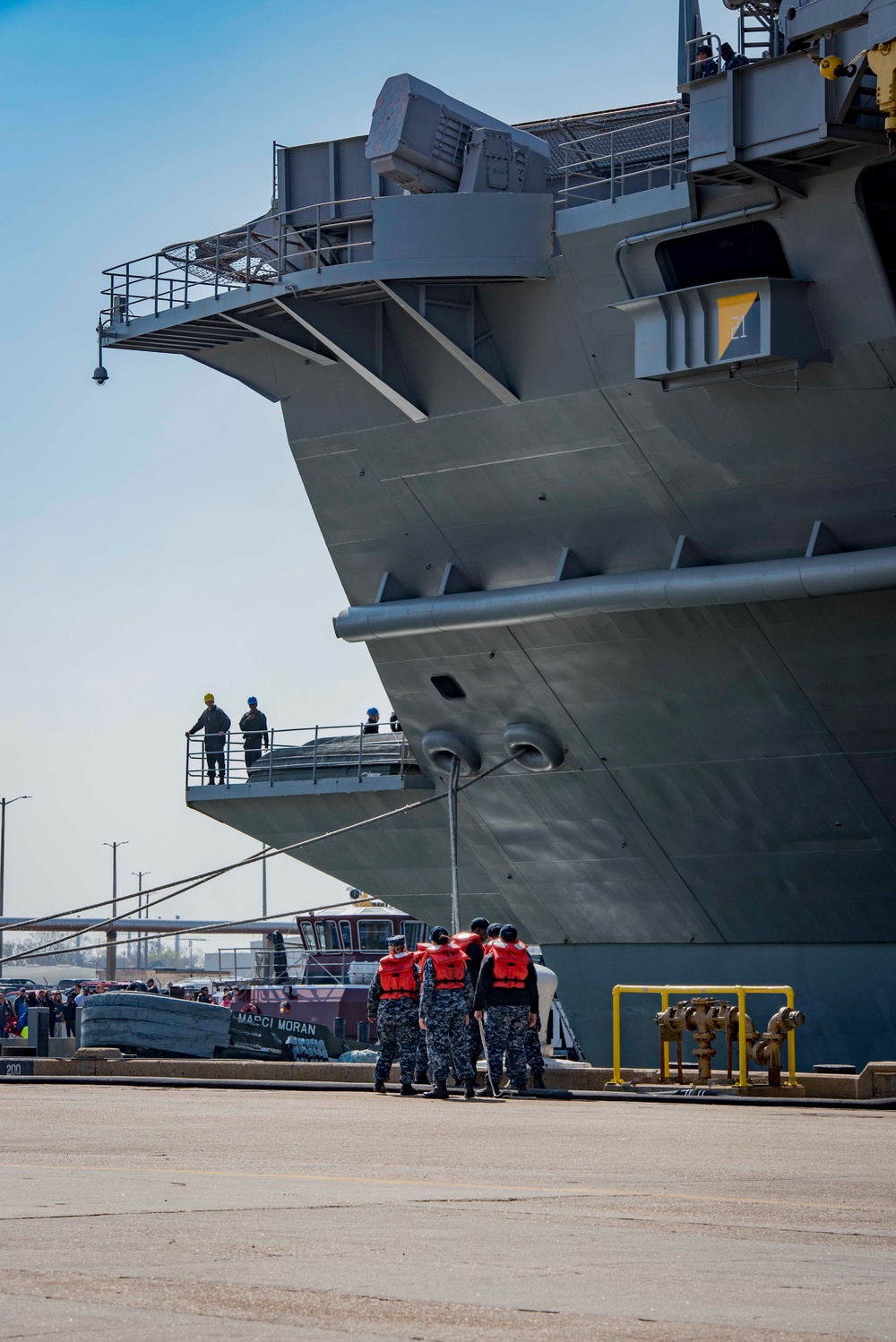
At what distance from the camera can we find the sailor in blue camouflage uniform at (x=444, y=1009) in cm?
1591

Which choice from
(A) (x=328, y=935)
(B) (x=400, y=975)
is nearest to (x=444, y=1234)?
(B) (x=400, y=975)

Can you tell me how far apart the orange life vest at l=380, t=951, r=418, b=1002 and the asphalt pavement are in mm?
4844

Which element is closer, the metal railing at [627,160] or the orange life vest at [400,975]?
the orange life vest at [400,975]

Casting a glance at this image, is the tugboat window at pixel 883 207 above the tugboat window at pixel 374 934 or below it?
above

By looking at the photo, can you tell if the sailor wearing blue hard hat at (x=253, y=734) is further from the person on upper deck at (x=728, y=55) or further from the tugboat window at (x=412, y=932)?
the person on upper deck at (x=728, y=55)

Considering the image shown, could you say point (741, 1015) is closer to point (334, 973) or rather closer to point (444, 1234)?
point (444, 1234)

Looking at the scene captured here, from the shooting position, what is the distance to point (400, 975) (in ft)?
54.2

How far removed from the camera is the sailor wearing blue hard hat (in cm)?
2845

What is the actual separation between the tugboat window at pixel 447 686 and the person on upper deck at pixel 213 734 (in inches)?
225

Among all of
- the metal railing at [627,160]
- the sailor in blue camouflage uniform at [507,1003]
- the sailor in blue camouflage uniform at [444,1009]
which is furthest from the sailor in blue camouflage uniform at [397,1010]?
the metal railing at [627,160]

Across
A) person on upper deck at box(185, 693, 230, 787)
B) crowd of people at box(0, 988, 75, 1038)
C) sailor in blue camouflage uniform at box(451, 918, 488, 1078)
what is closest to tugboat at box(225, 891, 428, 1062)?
person on upper deck at box(185, 693, 230, 787)

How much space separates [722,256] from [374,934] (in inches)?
763

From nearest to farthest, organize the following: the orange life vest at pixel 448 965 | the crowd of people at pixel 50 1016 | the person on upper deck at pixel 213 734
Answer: the orange life vest at pixel 448 965
the person on upper deck at pixel 213 734
the crowd of people at pixel 50 1016

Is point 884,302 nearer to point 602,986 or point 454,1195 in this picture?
point 602,986
